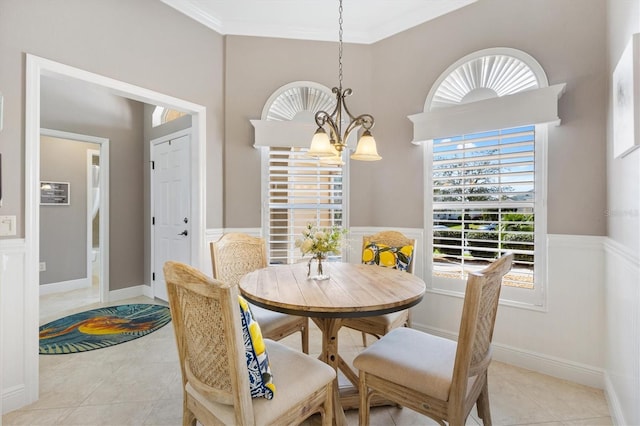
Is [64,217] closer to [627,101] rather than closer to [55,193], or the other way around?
[55,193]

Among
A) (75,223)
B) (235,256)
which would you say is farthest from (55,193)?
(235,256)

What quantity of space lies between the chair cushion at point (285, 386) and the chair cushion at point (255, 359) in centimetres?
4

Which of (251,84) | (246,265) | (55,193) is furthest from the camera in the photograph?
(55,193)

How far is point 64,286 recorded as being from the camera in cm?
464

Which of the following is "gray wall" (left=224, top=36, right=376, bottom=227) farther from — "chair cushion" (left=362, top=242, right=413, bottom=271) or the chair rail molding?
the chair rail molding

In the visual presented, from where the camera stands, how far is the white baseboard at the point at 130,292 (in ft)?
13.5

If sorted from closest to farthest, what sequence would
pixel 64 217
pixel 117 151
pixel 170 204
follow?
pixel 170 204 → pixel 117 151 → pixel 64 217

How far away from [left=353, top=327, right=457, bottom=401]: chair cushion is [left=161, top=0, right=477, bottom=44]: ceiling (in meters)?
2.89

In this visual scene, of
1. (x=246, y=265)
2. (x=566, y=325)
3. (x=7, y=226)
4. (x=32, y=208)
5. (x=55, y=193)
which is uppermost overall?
(x=55, y=193)

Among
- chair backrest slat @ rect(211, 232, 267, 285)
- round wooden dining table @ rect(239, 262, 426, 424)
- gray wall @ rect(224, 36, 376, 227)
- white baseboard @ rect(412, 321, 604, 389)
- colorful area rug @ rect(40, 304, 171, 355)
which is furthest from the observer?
gray wall @ rect(224, 36, 376, 227)

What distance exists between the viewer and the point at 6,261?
1.92 meters

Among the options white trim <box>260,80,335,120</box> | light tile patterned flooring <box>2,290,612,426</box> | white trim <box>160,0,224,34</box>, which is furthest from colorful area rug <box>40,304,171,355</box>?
white trim <box>160,0,224,34</box>

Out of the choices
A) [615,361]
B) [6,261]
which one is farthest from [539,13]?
[6,261]

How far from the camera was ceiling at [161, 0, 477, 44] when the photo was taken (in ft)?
9.64
